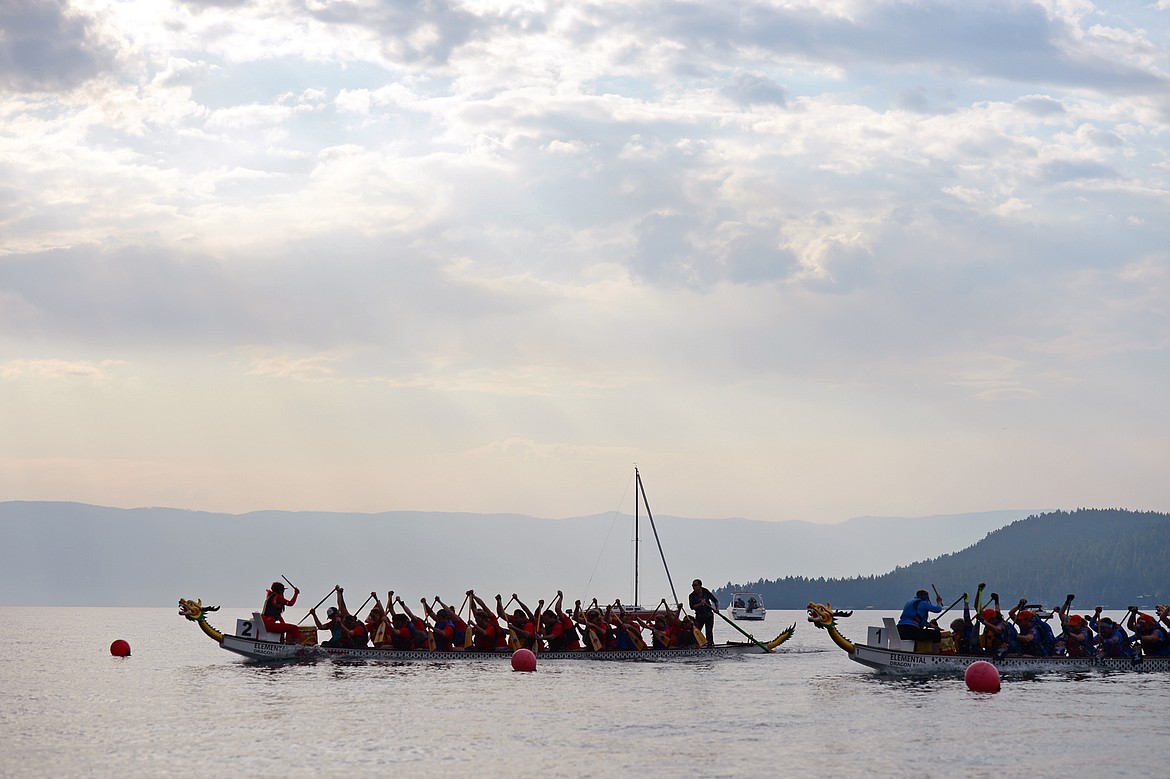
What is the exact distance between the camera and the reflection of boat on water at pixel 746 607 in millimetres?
164000

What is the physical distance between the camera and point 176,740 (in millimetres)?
29750

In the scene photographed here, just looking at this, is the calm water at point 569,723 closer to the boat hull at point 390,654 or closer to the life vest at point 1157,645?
the boat hull at point 390,654

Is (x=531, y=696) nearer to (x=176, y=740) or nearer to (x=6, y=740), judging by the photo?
(x=176, y=740)

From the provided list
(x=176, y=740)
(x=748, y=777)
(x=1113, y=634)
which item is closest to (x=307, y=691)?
(x=176, y=740)

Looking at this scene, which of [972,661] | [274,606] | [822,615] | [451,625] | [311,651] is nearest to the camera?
[822,615]

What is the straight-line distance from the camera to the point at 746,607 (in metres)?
166

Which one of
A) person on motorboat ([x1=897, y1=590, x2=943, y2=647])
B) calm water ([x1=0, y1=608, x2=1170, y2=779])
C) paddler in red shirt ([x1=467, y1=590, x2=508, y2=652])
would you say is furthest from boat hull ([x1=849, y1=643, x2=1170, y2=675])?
paddler in red shirt ([x1=467, y1=590, x2=508, y2=652])

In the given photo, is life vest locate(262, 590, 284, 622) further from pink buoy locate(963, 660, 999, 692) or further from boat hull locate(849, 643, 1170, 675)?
pink buoy locate(963, 660, 999, 692)

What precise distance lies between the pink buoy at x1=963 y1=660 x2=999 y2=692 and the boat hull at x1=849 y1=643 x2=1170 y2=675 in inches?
32.2

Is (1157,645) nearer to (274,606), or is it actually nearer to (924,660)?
(924,660)

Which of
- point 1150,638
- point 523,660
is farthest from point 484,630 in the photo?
point 1150,638

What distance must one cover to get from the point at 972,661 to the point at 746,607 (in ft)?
418

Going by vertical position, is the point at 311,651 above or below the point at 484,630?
below

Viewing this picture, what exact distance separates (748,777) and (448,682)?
2100cm
